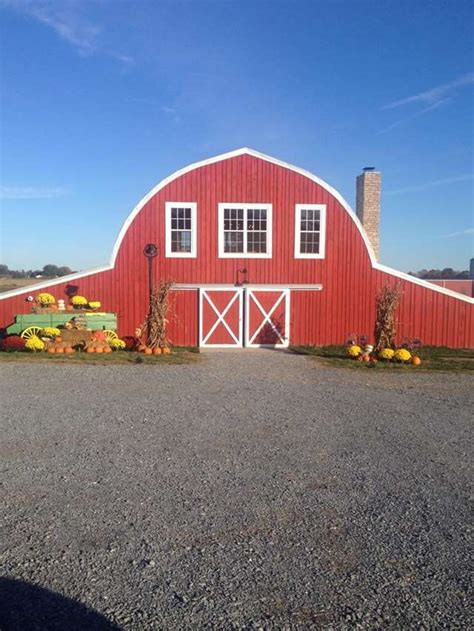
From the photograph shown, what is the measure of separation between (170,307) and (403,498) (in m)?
13.5

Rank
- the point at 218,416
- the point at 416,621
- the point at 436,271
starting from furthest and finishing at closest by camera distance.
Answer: the point at 436,271 < the point at 218,416 < the point at 416,621

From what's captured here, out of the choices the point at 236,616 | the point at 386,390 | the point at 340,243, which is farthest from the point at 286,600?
the point at 340,243

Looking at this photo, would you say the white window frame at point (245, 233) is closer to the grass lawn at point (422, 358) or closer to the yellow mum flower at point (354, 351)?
the grass lawn at point (422, 358)

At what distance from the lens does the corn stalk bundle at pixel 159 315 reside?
16797 millimetres

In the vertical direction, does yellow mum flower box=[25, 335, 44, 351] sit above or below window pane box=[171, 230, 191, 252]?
below

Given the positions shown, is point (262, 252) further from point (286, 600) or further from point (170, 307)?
point (286, 600)

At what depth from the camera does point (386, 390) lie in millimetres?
11562

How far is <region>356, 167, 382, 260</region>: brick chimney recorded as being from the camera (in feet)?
67.4

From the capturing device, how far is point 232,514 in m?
4.86

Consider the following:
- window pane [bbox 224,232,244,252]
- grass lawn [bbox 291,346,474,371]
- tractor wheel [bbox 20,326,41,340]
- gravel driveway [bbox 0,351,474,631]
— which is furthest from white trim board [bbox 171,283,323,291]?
gravel driveway [bbox 0,351,474,631]

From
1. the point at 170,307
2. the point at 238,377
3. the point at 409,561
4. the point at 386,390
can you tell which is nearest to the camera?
the point at 409,561

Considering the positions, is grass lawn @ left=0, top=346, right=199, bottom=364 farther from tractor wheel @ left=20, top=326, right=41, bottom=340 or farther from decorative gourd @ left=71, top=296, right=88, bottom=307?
decorative gourd @ left=71, top=296, right=88, bottom=307

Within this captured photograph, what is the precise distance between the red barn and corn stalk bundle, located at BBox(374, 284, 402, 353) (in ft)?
8.89

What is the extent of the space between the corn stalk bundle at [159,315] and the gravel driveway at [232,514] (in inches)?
279
